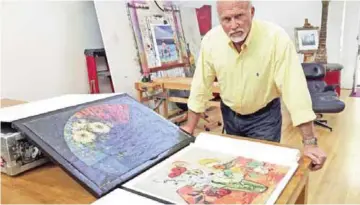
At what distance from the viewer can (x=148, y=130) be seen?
1.00 metres

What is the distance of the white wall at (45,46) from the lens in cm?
266

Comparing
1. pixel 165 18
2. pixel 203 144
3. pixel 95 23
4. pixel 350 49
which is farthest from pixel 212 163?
pixel 350 49

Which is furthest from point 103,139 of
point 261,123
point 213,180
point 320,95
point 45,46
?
point 320,95

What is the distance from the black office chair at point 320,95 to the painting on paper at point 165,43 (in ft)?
5.36

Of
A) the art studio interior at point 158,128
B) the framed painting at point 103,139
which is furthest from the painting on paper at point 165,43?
the framed painting at point 103,139

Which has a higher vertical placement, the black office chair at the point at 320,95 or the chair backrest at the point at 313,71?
the chair backrest at the point at 313,71

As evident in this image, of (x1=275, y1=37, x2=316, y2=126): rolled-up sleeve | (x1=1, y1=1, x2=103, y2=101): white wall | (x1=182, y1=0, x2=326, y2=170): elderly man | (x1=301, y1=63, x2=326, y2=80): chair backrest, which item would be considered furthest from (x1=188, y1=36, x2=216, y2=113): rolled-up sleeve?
(x1=301, y1=63, x2=326, y2=80): chair backrest

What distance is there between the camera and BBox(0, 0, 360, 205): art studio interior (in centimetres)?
75

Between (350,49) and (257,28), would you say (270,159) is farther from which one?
(350,49)

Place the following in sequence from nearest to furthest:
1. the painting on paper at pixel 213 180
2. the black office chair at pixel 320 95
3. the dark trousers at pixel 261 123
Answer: the painting on paper at pixel 213 180 → the dark trousers at pixel 261 123 → the black office chair at pixel 320 95

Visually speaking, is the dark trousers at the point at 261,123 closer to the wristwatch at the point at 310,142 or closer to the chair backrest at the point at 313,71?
the wristwatch at the point at 310,142

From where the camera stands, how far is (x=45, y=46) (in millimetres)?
2977

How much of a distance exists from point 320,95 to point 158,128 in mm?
3183

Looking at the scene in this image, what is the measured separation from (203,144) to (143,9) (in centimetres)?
324
